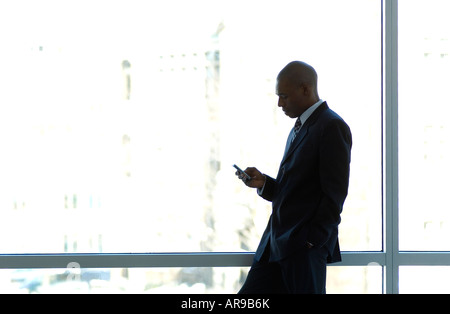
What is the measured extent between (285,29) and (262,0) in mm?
198

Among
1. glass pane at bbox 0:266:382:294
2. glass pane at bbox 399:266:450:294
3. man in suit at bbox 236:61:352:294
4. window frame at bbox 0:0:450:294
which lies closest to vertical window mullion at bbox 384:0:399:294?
window frame at bbox 0:0:450:294

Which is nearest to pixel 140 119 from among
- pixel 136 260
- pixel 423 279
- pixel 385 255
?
pixel 136 260

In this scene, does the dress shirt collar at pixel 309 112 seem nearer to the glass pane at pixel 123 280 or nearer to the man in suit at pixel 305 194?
the man in suit at pixel 305 194

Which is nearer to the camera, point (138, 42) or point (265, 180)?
point (265, 180)

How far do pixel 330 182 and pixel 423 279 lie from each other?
3.78 feet

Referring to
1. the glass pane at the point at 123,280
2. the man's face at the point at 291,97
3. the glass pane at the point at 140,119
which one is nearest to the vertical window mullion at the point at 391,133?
the glass pane at the point at 140,119

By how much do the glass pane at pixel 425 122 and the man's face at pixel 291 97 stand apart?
80 centimetres

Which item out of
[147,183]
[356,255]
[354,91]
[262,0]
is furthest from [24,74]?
[356,255]

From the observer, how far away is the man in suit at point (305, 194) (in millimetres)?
2736

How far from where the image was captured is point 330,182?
2.73 metres

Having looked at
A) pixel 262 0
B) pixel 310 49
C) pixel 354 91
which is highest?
pixel 262 0

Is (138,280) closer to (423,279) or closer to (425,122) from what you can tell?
(423,279)

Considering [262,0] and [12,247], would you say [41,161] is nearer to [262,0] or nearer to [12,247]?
[12,247]

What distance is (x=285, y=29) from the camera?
11.2ft
